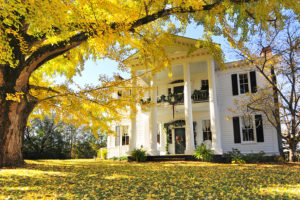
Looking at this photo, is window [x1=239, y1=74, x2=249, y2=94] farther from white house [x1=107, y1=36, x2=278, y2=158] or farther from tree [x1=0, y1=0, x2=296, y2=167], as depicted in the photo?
tree [x1=0, y1=0, x2=296, y2=167]

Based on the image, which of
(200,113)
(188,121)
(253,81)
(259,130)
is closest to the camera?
(188,121)

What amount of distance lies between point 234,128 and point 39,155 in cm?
1926

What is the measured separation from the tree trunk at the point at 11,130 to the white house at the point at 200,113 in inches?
225

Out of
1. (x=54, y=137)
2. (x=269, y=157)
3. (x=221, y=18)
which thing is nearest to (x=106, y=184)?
(x=221, y=18)

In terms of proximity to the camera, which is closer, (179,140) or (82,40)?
(82,40)

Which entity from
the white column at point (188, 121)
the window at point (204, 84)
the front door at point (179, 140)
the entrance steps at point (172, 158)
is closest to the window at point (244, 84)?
the window at point (204, 84)

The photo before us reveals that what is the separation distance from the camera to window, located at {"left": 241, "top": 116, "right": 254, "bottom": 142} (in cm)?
1484

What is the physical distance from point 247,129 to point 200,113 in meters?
3.37

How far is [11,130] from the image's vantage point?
8117 mm

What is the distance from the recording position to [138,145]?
18156mm

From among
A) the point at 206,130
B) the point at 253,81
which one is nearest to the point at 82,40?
the point at 206,130

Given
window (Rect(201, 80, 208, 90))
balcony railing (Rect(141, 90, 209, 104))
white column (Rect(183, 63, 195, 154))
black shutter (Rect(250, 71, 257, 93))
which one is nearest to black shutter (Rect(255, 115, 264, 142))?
black shutter (Rect(250, 71, 257, 93))

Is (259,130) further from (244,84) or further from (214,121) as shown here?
(214,121)

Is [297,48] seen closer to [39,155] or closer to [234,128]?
[234,128]
